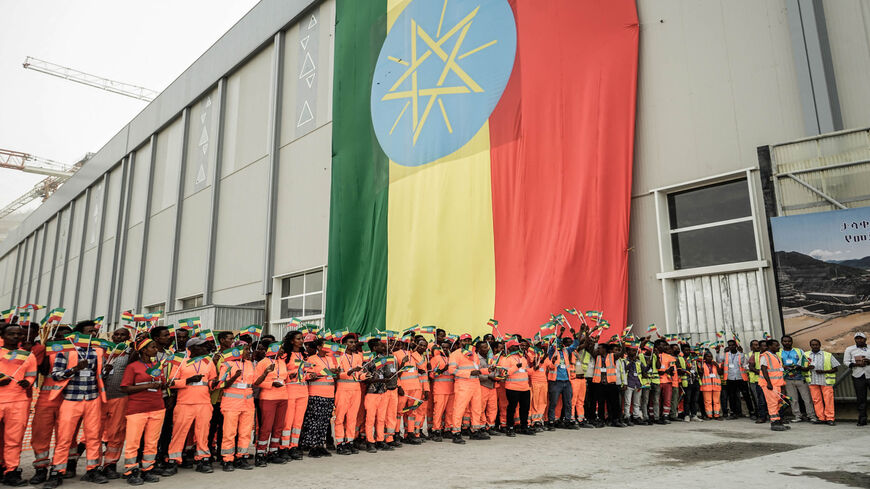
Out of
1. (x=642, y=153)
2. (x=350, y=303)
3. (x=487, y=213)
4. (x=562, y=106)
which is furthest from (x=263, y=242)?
(x=642, y=153)

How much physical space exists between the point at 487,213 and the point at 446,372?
21.0 ft

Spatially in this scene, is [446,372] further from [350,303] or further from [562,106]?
[350,303]

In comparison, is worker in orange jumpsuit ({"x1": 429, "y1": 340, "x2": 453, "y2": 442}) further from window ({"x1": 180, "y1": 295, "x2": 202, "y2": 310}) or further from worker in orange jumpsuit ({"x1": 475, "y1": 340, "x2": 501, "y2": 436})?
window ({"x1": 180, "y1": 295, "x2": 202, "y2": 310})

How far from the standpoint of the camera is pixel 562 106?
530 inches

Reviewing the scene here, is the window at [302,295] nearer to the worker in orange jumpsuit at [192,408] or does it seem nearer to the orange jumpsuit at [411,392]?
the orange jumpsuit at [411,392]

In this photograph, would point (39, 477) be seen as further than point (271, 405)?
No

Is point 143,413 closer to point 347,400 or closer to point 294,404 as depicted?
point 294,404

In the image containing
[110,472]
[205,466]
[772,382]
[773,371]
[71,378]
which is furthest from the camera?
[773,371]

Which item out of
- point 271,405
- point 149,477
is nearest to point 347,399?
point 271,405

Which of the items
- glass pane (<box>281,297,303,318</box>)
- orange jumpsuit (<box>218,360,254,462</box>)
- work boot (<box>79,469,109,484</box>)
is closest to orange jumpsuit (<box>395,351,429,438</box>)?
orange jumpsuit (<box>218,360,254,462</box>)

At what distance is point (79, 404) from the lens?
5.99 metres

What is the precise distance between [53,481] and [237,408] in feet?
6.08

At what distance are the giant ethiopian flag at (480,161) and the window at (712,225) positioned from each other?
1321 mm

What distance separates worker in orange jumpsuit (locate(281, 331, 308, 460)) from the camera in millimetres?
7109
